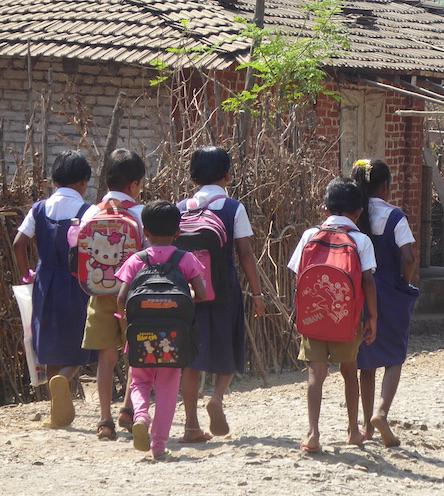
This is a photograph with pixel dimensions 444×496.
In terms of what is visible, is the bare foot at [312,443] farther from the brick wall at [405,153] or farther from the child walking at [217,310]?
the brick wall at [405,153]

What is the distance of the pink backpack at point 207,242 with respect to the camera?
6270 millimetres

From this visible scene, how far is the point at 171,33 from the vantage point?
12000mm

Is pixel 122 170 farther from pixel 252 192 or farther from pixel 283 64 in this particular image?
pixel 283 64

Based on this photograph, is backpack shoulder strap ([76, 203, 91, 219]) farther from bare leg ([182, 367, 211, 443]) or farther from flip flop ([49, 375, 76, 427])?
bare leg ([182, 367, 211, 443])

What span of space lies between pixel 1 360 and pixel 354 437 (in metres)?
2.83

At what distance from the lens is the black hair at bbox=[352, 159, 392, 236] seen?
6.45m

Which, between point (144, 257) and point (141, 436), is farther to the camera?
point (144, 257)

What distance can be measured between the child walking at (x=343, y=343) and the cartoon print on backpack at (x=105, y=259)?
90 centimetres

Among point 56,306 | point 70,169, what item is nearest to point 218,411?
point 56,306

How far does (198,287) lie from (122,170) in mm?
884

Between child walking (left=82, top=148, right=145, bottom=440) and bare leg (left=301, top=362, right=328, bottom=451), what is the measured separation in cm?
104

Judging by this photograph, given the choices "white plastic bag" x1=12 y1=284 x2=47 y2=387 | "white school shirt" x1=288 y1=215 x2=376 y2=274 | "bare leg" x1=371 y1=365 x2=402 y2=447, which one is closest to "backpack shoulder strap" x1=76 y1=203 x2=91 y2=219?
"white plastic bag" x1=12 y1=284 x2=47 y2=387

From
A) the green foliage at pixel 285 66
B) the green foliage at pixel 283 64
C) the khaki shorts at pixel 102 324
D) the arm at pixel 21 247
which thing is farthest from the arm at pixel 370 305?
the green foliage at pixel 285 66

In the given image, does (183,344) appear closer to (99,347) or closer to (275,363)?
(99,347)
